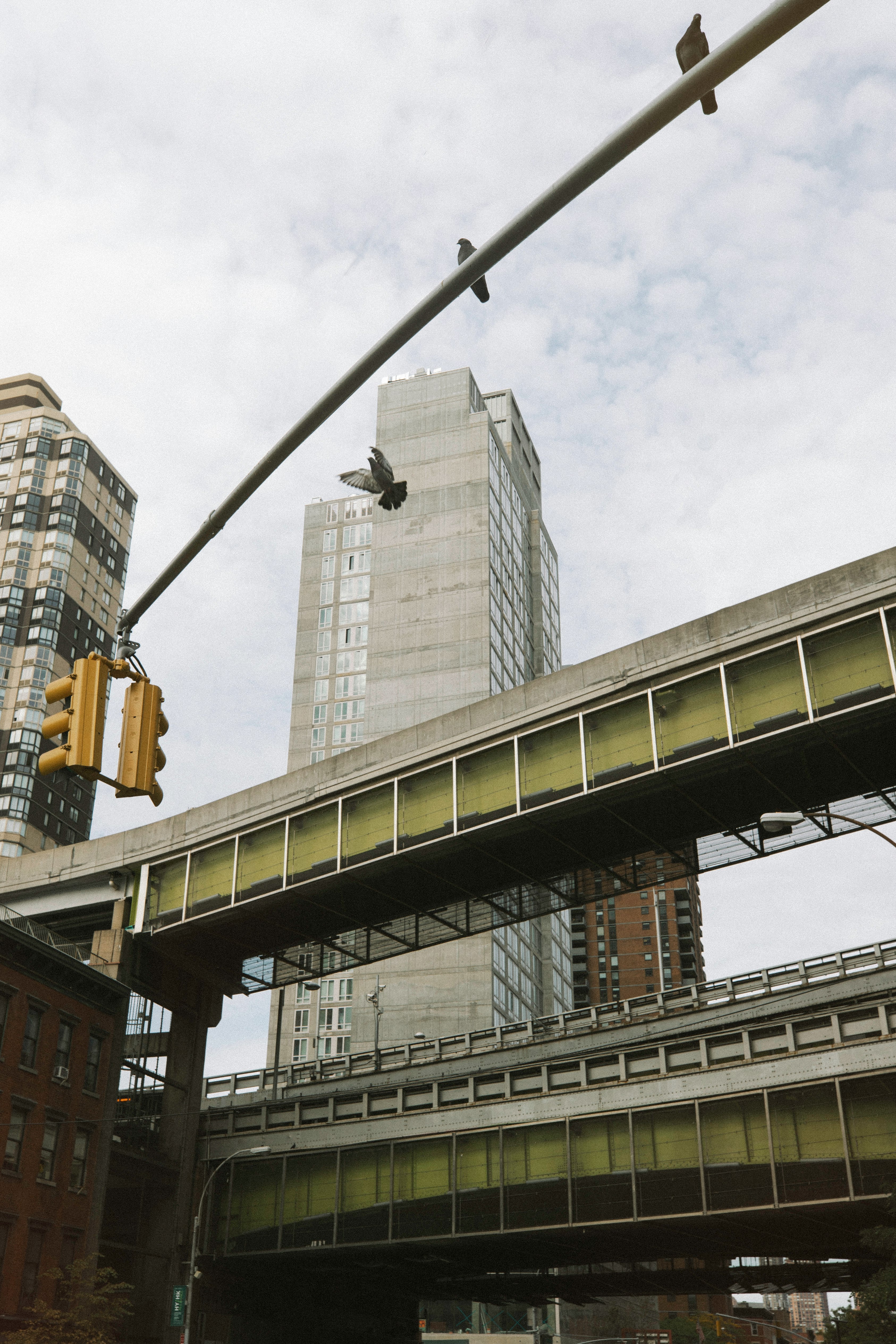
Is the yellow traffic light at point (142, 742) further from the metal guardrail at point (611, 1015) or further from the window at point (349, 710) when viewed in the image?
the window at point (349, 710)

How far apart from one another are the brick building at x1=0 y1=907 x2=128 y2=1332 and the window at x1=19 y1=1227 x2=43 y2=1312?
0.11 ft

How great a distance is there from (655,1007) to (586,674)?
507 inches

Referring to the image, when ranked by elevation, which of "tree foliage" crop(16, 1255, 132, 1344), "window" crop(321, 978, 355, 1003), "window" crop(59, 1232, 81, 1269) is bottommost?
"tree foliage" crop(16, 1255, 132, 1344)

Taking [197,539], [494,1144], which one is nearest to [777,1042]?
[494,1144]

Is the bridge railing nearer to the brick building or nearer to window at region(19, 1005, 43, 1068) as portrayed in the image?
the brick building

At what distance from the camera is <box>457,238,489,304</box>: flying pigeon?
7.50 m

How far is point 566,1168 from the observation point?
38.8 m

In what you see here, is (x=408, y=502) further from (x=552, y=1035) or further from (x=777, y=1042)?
(x=777, y=1042)

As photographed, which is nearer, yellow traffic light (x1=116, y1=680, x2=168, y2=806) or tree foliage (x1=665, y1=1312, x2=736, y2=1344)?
yellow traffic light (x1=116, y1=680, x2=168, y2=806)

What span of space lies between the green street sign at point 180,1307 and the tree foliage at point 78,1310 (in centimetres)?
145

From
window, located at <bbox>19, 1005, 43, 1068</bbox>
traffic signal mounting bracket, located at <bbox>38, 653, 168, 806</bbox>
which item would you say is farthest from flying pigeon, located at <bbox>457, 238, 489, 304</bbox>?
window, located at <bbox>19, 1005, 43, 1068</bbox>

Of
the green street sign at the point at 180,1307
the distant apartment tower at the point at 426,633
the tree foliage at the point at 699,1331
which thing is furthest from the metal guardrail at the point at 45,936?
the tree foliage at the point at 699,1331

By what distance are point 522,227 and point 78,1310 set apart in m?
37.8

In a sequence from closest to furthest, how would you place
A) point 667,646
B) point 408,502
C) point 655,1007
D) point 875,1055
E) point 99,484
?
point 875,1055 < point 667,646 < point 655,1007 < point 408,502 < point 99,484
